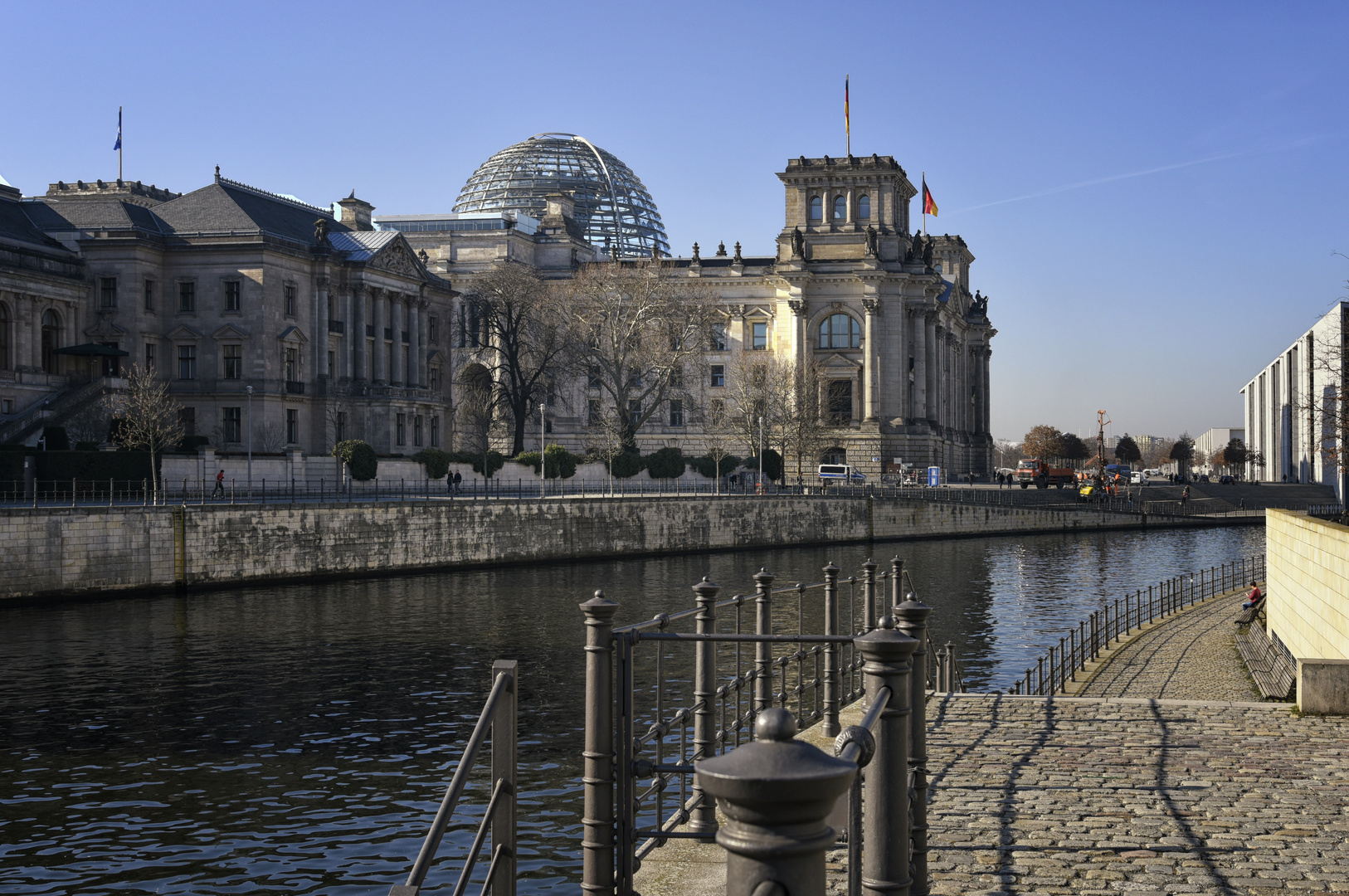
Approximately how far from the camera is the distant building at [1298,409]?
303 ft

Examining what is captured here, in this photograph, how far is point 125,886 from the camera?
560 inches

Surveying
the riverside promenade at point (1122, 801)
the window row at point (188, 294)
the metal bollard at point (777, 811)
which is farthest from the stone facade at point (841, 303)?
the metal bollard at point (777, 811)

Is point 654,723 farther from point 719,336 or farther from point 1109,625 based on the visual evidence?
point 719,336

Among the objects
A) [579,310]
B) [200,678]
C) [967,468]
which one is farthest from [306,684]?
[967,468]

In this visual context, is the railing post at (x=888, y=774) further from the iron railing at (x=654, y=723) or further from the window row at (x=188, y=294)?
the window row at (x=188, y=294)

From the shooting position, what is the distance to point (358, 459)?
210ft

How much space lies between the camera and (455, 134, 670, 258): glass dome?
471ft

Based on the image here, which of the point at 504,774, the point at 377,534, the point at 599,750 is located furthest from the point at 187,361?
the point at 504,774

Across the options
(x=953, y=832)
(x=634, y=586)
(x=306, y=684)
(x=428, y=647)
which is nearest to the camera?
(x=953, y=832)

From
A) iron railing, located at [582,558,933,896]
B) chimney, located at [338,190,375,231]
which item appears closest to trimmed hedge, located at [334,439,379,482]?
chimney, located at [338,190,375,231]

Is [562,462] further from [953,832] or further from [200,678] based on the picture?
[953,832]

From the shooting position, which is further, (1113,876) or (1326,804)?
(1326,804)

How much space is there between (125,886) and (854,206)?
99977 mm

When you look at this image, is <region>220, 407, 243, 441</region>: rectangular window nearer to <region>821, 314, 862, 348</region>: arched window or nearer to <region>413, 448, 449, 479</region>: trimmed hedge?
<region>413, 448, 449, 479</region>: trimmed hedge
